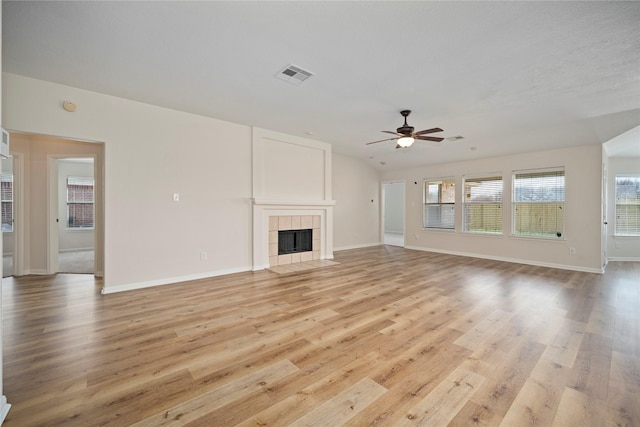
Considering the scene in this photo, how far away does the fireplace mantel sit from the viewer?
17.6ft

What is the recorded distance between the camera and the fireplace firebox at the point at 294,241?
5.95 meters

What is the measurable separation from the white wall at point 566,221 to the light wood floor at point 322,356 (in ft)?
4.95

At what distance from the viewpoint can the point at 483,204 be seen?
6.91 metres

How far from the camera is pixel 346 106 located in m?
4.21

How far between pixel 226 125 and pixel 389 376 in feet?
15.3

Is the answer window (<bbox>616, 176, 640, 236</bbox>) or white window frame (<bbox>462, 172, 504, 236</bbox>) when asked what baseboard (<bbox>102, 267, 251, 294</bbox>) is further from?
window (<bbox>616, 176, 640, 236</bbox>)

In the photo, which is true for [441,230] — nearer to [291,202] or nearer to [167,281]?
[291,202]

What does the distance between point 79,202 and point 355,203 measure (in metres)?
8.15

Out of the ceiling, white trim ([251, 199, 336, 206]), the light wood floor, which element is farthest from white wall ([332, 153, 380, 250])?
the light wood floor

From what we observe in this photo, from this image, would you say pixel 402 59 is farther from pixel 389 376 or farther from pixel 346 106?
pixel 389 376

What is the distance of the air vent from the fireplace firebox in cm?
330

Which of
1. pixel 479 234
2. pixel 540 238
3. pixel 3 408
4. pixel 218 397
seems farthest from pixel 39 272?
pixel 540 238

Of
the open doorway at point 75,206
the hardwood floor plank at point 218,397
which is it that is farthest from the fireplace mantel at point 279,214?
the open doorway at point 75,206

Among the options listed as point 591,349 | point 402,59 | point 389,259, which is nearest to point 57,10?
point 402,59
